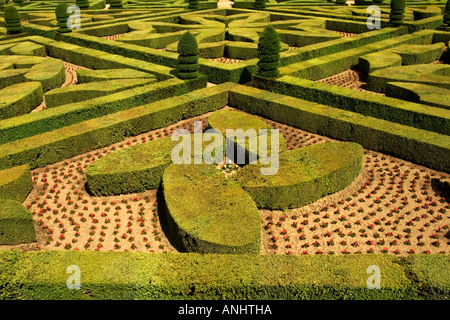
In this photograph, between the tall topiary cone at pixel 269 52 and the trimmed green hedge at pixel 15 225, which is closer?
the trimmed green hedge at pixel 15 225

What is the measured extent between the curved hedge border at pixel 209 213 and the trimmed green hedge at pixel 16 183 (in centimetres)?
420

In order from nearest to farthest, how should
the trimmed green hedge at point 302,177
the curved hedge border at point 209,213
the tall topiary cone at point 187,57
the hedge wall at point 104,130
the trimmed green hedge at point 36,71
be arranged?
the curved hedge border at point 209,213 → the trimmed green hedge at point 302,177 → the hedge wall at point 104,130 → the tall topiary cone at point 187,57 → the trimmed green hedge at point 36,71

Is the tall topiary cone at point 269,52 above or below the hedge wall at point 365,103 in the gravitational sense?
above

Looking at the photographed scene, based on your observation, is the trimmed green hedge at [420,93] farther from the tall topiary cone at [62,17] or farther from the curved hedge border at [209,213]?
the tall topiary cone at [62,17]

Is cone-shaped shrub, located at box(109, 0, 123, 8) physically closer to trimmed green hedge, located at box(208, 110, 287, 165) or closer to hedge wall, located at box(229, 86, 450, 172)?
hedge wall, located at box(229, 86, 450, 172)

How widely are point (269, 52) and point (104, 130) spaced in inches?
325

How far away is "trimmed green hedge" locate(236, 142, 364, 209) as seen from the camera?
35.6ft

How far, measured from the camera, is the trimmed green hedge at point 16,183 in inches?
436

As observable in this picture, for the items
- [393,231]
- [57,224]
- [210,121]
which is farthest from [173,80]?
[393,231]

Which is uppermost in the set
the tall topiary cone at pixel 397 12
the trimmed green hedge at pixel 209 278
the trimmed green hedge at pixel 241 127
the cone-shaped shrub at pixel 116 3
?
the cone-shaped shrub at pixel 116 3

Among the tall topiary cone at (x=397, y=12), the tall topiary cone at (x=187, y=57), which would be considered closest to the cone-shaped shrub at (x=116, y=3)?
the tall topiary cone at (x=187, y=57)

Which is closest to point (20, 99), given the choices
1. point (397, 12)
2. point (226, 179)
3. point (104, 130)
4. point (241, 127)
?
point (104, 130)

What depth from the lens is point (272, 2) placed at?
40969mm
